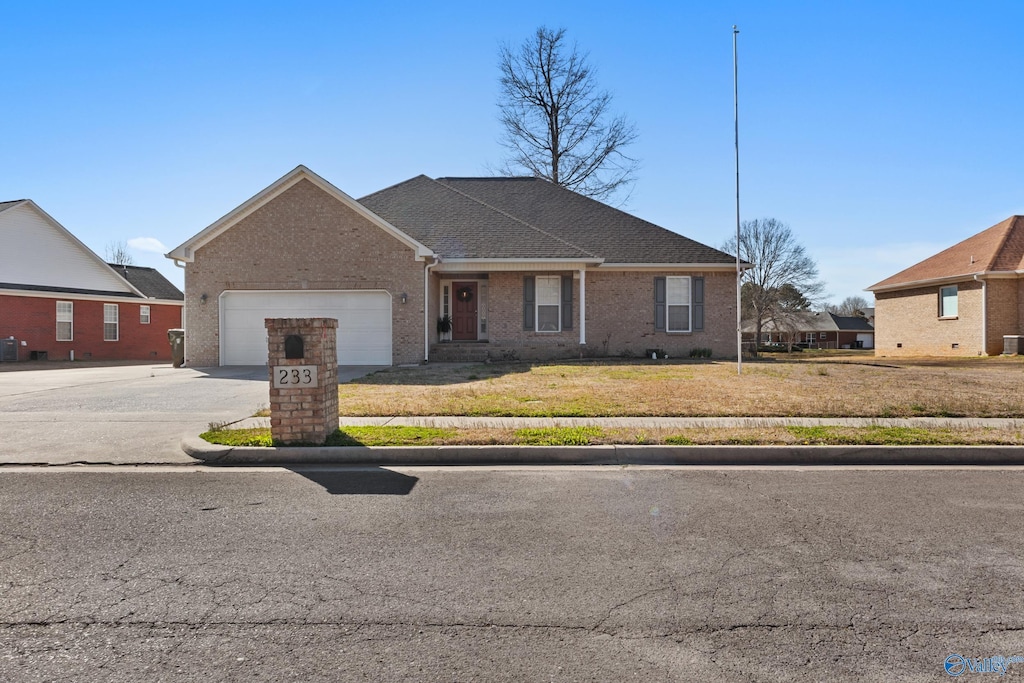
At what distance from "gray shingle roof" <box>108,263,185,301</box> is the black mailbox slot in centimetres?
3070

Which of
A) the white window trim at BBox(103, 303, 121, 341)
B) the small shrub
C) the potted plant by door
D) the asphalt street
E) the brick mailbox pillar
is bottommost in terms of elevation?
the asphalt street

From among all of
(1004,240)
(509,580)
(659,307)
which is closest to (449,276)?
(659,307)

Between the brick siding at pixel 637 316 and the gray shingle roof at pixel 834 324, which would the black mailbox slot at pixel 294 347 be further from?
the gray shingle roof at pixel 834 324

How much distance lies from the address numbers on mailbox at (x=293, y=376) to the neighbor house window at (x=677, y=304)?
1622cm

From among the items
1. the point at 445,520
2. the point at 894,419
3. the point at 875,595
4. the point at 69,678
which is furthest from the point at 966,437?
the point at 69,678

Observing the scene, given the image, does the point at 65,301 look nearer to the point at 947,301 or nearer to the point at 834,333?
the point at 947,301

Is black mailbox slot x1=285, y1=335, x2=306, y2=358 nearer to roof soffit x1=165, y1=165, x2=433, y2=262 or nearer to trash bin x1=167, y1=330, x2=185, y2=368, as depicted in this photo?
→ roof soffit x1=165, y1=165, x2=433, y2=262

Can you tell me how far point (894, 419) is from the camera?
862cm

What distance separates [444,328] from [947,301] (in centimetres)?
2196

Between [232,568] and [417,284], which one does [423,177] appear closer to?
[417,284]

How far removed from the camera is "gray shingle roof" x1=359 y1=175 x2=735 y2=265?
20.4 m

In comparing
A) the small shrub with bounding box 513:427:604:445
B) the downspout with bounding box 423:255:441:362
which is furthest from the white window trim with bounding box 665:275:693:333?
the small shrub with bounding box 513:427:604:445

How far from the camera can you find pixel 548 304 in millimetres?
20859

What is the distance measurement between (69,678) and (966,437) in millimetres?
8484
